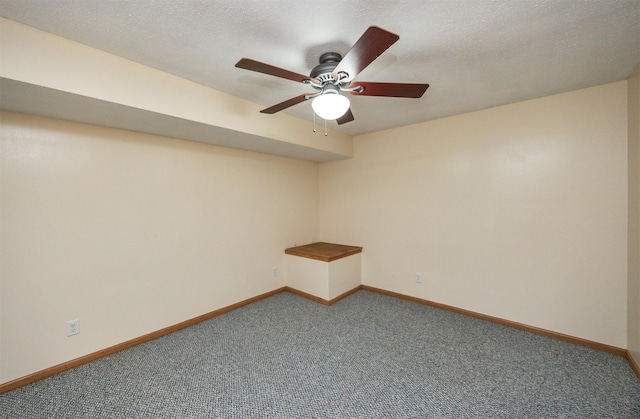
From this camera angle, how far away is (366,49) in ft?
3.99

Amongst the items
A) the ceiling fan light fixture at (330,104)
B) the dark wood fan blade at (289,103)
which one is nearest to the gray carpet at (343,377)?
the ceiling fan light fixture at (330,104)

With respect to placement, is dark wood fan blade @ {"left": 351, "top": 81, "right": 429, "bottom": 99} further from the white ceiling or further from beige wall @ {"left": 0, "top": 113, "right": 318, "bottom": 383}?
beige wall @ {"left": 0, "top": 113, "right": 318, "bottom": 383}

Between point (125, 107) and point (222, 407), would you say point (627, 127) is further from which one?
point (125, 107)

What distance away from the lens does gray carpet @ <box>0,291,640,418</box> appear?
1.62 metres

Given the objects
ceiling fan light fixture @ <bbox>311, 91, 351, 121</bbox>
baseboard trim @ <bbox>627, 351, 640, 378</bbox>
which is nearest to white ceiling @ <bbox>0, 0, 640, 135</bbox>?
ceiling fan light fixture @ <bbox>311, 91, 351, 121</bbox>

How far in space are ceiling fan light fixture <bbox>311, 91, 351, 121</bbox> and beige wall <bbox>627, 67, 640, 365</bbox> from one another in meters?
2.29

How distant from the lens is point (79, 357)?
2.08 metres

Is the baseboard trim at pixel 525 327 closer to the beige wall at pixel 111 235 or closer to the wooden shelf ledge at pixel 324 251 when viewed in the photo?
the wooden shelf ledge at pixel 324 251

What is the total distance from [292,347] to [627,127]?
3.46m

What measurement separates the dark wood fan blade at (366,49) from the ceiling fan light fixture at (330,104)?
14cm

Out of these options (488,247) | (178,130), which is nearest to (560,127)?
(488,247)

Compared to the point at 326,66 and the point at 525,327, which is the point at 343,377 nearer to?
the point at 525,327

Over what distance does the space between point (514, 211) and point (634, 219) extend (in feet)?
2.57

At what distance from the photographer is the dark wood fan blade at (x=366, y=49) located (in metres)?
1.09
